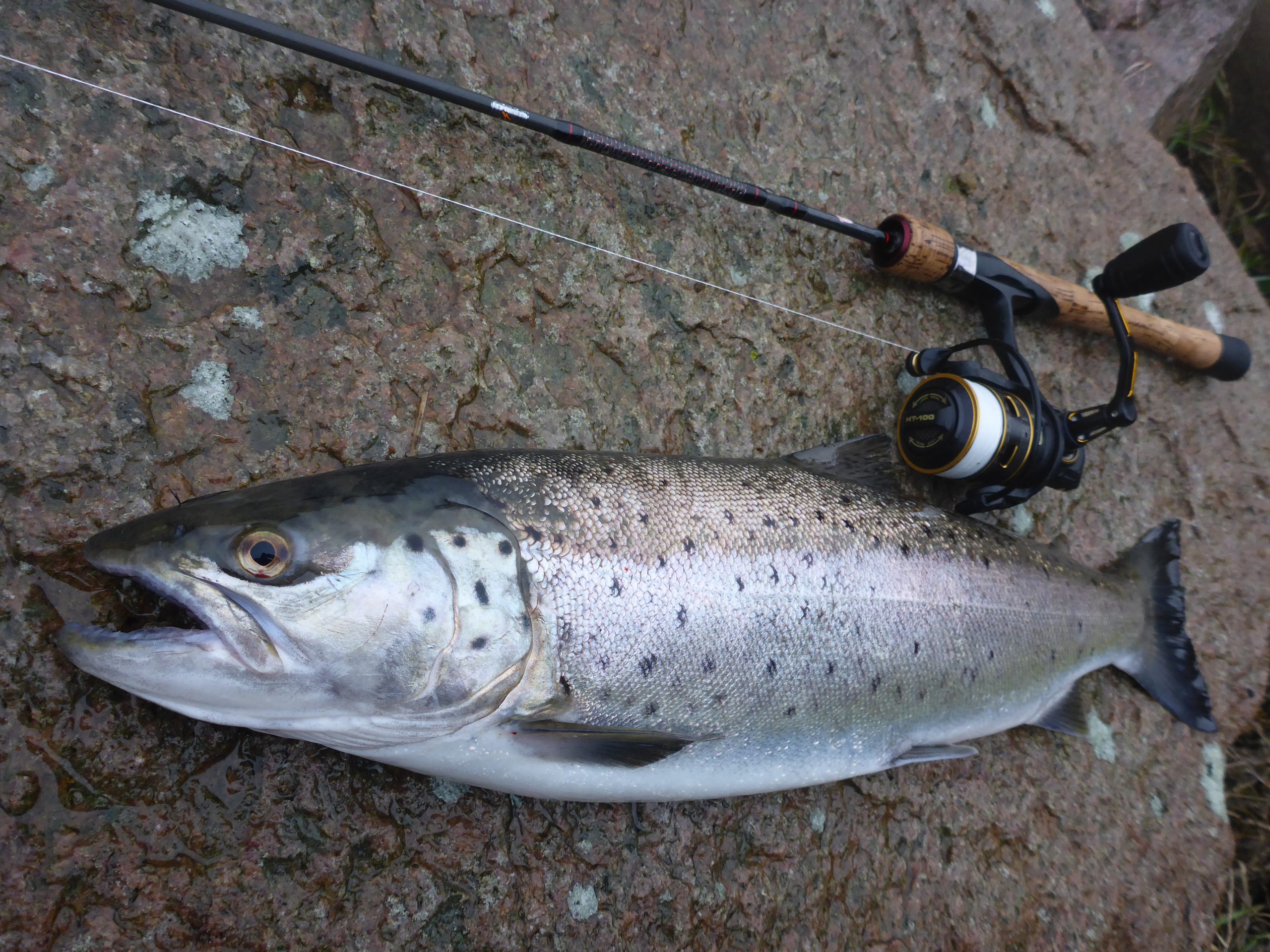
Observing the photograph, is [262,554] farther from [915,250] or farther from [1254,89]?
[1254,89]

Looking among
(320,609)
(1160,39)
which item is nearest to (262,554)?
(320,609)

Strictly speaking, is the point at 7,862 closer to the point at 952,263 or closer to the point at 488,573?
the point at 488,573

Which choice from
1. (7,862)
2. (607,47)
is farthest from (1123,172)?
(7,862)

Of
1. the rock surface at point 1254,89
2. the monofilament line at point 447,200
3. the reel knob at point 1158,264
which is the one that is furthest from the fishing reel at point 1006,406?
the rock surface at point 1254,89

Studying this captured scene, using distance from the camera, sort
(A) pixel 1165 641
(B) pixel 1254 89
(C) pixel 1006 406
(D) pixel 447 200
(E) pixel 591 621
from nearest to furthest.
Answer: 1. (E) pixel 591 621
2. (D) pixel 447 200
3. (C) pixel 1006 406
4. (A) pixel 1165 641
5. (B) pixel 1254 89

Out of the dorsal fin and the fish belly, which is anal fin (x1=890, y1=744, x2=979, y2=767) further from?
the dorsal fin

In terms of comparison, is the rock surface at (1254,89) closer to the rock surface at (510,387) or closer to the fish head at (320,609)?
the rock surface at (510,387)
